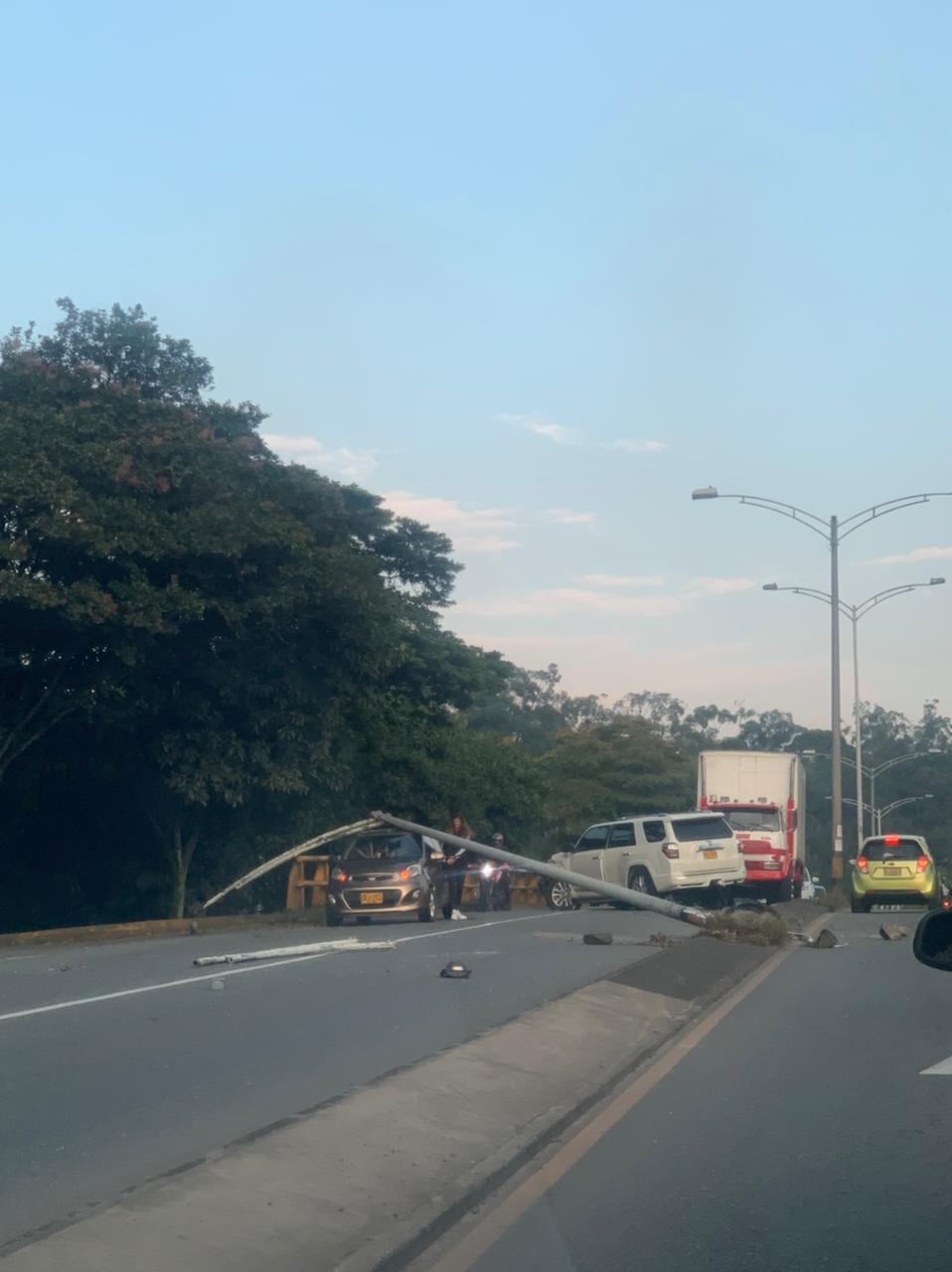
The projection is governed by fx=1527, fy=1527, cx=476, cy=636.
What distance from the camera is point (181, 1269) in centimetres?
541

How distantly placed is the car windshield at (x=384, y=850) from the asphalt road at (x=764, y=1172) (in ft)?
42.4

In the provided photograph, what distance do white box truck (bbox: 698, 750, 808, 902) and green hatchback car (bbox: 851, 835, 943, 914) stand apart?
2.36 m

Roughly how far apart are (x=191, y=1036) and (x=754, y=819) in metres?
24.3

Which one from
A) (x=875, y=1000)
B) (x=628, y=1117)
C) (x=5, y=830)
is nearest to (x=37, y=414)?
(x=5, y=830)

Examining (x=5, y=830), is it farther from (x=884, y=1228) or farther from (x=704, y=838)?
(x=884, y=1228)

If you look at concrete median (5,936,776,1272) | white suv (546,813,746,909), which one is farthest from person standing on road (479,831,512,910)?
concrete median (5,936,776,1272)

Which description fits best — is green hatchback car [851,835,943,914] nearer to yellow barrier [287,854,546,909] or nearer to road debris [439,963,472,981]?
yellow barrier [287,854,546,909]

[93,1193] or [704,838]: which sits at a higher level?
[704,838]

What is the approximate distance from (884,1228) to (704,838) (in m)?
22.4

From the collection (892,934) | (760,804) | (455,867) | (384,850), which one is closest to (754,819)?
(760,804)

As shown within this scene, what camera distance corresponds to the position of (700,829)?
95.2ft

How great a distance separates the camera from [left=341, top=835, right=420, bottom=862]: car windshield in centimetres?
2502

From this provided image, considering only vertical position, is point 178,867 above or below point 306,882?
above

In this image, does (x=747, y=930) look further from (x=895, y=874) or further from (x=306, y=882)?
(x=306, y=882)
